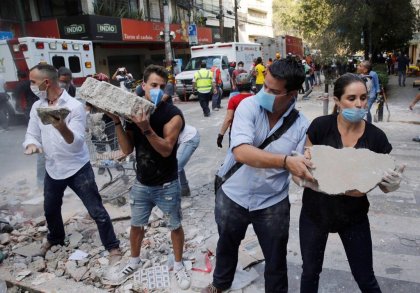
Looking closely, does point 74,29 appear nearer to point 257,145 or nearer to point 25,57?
point 25,57

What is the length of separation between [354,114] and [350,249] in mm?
856

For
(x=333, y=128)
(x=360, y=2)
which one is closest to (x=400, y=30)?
(x=360, y=2)

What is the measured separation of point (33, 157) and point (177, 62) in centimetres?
1587

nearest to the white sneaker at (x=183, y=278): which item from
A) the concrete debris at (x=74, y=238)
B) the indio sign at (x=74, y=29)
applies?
the concrete debris at (x=74, y=238)

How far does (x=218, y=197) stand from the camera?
8.88ft

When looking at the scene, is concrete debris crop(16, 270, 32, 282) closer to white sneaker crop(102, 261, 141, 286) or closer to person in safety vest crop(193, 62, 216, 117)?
white sneaker crop(102, 261, 141, 286)

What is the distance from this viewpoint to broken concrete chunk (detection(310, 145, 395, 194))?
6.97ft

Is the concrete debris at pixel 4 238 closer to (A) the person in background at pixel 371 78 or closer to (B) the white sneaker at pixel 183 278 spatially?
(B) the white sneaker at pixel 183 278

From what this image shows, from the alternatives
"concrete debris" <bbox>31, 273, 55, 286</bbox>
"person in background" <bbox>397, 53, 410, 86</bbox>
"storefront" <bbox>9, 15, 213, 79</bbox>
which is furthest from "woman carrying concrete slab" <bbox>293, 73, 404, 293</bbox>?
"person in background" <bbox>397, 53, 410, 86</bbox>

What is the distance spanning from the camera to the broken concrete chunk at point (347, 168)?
6.97ft

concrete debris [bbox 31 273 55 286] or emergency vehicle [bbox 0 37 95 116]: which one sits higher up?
emergency vehicle [bbox 0 37 95 116]

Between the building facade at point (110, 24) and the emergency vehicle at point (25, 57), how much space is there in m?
4.72

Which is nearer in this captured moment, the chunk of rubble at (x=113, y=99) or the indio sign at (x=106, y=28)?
the chunk of rubble at (x=113, y=99)

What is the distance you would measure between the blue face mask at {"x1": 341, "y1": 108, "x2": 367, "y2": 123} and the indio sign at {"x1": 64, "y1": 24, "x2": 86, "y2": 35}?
740 inches
